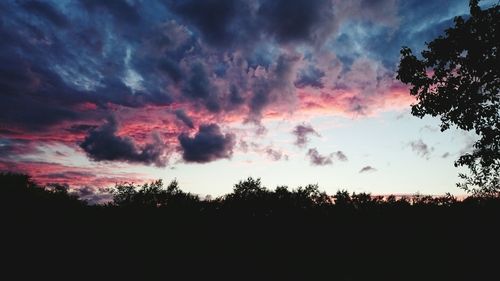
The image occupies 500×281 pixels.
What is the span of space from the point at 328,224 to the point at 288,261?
3.03 meters

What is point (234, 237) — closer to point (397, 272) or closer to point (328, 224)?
point (328, 224)

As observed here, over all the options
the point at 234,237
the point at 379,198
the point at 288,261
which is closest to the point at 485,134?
the point at 379,198

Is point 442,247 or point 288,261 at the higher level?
point 442,247

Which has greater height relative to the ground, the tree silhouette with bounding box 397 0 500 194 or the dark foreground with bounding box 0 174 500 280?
the tree silhouette with bounding box 397 0 500 194

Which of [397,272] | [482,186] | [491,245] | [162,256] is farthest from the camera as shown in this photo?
[482,186]

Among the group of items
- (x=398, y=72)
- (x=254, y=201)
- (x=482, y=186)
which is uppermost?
(x=398, y=72)

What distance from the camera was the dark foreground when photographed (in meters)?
15.2

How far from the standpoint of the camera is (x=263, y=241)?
19062 mm

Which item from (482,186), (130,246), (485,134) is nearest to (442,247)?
(485,134)

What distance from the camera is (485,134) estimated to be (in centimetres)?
1998

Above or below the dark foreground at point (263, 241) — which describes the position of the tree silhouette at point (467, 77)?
above

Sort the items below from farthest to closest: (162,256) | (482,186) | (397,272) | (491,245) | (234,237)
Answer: (482,186) < (234,237) < (162,256) < (397,272) < (491,245)

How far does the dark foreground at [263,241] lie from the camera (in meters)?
15.2

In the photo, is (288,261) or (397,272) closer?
(397,272)
